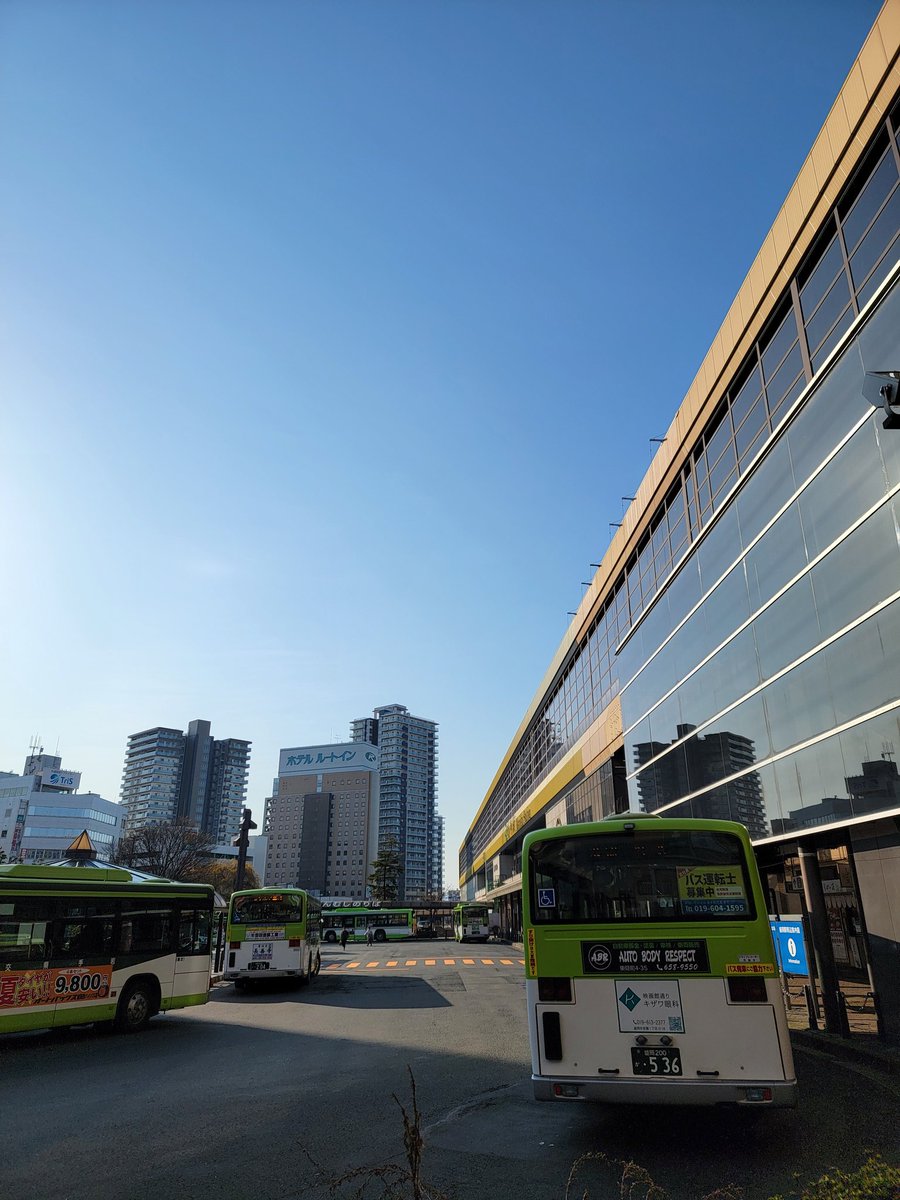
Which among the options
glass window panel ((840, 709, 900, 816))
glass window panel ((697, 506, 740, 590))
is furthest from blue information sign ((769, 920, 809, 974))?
glass window panel ((697, 506, 740, 590))

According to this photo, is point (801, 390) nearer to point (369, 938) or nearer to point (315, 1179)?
point (315, 1179)

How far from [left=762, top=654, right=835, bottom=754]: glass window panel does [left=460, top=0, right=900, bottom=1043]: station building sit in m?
0.04

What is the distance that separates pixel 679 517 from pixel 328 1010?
618 inches

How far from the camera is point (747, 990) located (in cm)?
666

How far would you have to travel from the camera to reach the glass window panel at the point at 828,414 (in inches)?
489

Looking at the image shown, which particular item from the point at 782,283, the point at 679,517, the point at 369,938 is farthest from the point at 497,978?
the point at 369,938

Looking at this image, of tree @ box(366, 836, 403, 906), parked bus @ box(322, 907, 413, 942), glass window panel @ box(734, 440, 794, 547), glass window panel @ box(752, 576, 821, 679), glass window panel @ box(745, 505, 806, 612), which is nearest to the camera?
A: glass window panel @ box(752, 576, 821, 679)

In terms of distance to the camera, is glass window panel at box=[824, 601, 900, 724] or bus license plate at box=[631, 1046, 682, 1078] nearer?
bus license plate at box=[631, 1046, 682, 1078]

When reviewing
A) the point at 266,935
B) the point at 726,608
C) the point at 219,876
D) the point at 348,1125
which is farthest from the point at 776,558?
the point at 219,876

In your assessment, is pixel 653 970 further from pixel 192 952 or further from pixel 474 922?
pixel 474 922

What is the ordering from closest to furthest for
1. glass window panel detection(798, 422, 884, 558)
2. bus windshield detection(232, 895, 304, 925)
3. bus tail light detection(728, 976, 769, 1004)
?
bus tail light detection(728, 976, 769, 1004) < glass window panel detection(798, 422, 884, 558) < bus windshield detection(232, 895, 304, 925)

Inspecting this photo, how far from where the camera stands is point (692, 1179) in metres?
5.66

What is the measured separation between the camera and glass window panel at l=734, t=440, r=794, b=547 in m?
15.0

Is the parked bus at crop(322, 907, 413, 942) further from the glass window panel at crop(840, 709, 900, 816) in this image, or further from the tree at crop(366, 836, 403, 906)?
the tree at crop(366, 836, 403, 906)
